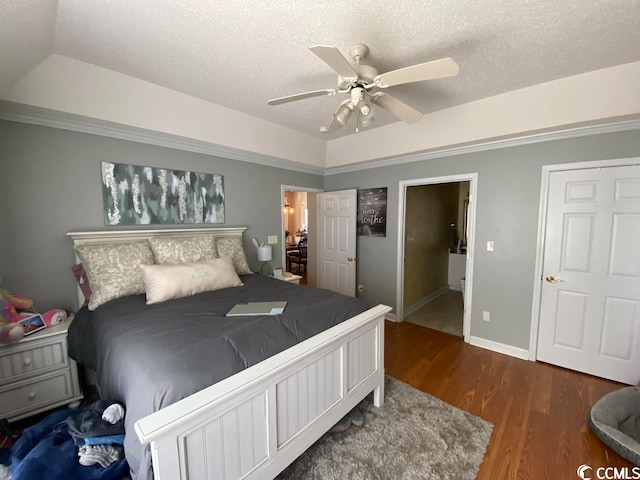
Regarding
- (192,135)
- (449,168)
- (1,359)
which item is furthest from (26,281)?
(449,168)

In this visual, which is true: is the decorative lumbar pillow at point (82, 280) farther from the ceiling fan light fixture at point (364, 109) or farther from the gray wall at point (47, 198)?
the ceiling fan light fixture at point (364, 109)

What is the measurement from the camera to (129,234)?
246cm

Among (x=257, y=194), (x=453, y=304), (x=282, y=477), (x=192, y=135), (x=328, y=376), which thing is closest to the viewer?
(x=282, y=477)

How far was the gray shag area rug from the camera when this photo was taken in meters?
1.53

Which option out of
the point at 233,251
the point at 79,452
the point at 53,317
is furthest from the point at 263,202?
the point at 79,452

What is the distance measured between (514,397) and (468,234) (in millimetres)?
1682

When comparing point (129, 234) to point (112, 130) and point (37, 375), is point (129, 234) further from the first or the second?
point (37, 375)

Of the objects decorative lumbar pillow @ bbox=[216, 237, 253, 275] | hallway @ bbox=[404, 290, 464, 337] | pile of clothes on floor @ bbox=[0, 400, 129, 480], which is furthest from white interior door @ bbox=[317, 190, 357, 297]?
pile of clothes on floor @ bbox=[0, 400, 129, 480]

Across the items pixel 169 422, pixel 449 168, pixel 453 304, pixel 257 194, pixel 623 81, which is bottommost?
pixel 453 304

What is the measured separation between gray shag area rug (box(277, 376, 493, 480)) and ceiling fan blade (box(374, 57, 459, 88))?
2243 millimetres

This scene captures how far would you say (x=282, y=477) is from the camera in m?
1.50

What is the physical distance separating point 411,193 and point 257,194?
230cm

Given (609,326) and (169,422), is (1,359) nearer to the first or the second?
(169,422)

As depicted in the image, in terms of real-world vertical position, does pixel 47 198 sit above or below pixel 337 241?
above
